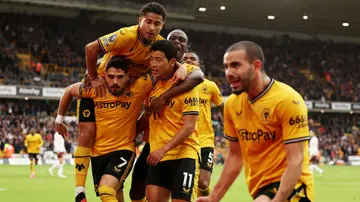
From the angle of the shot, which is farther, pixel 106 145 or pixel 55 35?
pixel 55 35

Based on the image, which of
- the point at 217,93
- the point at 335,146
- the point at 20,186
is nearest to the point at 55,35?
the point at 335,146

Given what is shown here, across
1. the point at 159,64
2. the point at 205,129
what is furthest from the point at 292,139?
the point at 205,129

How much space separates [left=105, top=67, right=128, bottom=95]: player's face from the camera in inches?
312

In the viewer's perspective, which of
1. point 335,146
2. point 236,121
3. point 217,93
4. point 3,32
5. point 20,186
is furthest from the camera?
point 335,146

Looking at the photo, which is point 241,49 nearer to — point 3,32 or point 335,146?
point 3,32

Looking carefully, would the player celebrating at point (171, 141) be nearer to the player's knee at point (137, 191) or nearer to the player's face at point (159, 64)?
the player's face at point (159, 64)

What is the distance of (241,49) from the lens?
5.54m

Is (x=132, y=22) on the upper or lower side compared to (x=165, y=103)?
upper

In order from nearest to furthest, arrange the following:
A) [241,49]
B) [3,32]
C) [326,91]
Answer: [241,49], [3,32], [326,91]

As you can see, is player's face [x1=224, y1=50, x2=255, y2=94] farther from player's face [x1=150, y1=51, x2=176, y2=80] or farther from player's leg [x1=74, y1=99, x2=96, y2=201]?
player's leg [x1=74, y1=99, x2=96, y2=201]

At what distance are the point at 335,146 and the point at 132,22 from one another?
736 inches

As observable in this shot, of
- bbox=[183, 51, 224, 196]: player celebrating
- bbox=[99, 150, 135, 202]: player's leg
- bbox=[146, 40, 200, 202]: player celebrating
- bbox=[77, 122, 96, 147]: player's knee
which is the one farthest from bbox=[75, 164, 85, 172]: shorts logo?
bbox=[183, 51, 224, 196]: player celebrating

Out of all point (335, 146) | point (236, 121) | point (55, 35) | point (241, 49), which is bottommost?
point (335, 146)

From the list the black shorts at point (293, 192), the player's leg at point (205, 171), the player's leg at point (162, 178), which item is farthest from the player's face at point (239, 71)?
the player's leg at point (205, 171)
